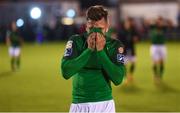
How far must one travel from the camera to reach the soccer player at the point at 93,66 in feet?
15.4

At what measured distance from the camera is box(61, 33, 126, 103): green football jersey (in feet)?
15.4

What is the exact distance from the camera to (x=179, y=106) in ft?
37.8

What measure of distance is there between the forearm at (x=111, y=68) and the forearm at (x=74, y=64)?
0.13 metres

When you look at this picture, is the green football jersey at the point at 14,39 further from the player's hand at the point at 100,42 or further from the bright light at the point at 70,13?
the bright light at the point at 70,13

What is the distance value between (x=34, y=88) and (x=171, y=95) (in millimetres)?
4414

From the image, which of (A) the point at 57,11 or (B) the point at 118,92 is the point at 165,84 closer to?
(B) the point at 118,92

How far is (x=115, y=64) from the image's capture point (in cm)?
479

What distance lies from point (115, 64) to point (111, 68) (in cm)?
10

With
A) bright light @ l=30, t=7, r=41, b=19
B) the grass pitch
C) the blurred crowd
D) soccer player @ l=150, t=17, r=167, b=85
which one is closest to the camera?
the grass pitch

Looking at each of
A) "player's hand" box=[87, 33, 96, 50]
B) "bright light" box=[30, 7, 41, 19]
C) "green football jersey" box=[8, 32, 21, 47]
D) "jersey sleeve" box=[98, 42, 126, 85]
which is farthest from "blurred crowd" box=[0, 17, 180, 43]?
"player's hand" box=[87, 33, 96, 50]

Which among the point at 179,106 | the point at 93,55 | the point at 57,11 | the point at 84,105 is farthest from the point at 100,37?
the point at 57,11

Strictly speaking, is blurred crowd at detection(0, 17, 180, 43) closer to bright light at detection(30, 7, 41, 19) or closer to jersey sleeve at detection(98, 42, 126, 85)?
bright light at detection(30, 7, 41, 19)

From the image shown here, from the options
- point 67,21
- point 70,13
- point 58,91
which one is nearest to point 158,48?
point 58,91

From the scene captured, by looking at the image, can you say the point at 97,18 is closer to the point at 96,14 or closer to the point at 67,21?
the point at 96,14
